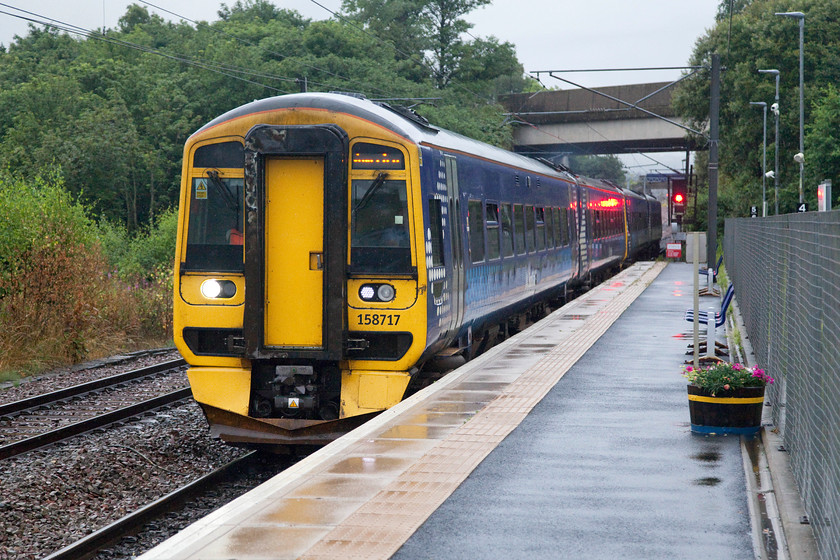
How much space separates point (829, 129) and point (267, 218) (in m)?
35.4

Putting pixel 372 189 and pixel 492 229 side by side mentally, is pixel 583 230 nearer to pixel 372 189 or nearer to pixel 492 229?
pixel 492 229

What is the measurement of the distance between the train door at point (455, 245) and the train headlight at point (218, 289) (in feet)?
8.66

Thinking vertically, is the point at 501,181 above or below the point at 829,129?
below

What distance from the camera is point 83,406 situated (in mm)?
13258

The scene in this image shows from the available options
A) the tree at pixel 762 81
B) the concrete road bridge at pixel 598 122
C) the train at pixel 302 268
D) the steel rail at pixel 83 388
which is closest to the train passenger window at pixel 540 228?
the steel rail at pixel 83 388

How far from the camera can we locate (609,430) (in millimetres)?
9289

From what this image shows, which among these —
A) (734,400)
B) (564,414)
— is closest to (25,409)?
(564,414)

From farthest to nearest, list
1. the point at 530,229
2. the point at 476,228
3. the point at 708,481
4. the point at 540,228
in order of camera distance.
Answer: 1. the point at 540,228
2. the point at 530,229
3. the point at 476,228
4. the point at 708,481

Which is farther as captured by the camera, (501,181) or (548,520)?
(501,181)

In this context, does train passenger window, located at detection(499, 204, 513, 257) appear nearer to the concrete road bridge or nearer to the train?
the train

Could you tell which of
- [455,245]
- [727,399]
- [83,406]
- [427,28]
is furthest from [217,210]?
[427,28]

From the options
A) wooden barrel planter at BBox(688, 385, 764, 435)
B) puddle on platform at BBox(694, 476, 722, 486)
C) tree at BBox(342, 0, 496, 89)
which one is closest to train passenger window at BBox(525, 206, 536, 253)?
wooden barrel planter at BBox(688, 385, 764, 435)

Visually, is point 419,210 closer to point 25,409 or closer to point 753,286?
point 25,409

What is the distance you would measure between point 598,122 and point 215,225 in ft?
164
